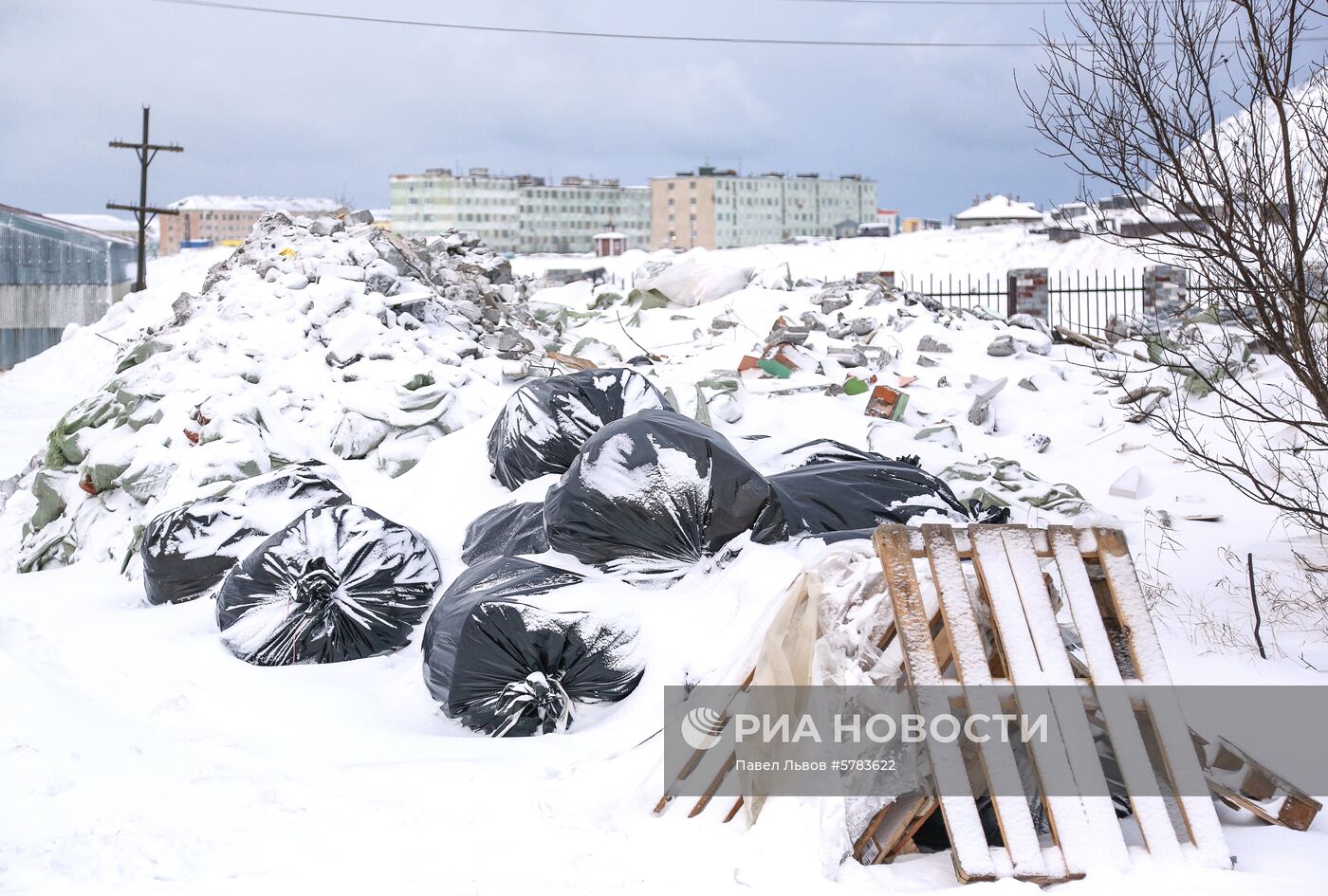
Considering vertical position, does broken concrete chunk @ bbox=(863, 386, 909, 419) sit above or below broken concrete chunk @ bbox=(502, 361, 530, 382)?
below

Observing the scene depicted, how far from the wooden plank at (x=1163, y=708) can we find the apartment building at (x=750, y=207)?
228 feet

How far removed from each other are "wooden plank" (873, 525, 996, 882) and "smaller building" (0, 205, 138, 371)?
22.7 metres

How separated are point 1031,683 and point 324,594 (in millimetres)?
3053

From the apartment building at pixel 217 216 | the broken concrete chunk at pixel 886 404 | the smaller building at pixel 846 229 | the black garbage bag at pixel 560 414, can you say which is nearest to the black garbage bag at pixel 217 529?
the black garbage bag at pixel 560 414

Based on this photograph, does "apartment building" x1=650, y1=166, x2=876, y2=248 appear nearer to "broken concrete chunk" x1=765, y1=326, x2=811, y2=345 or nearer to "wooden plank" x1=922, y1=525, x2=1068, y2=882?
"broken concrete chunk" x1=765, y1=326, x2=811, y2=345

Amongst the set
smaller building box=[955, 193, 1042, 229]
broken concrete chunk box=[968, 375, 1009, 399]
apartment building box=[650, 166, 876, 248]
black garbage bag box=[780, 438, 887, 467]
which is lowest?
black garbage bag box=[780, 438, 887, 467]

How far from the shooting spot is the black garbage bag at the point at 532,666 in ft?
12.8

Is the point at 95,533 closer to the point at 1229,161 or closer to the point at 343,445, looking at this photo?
the point at 343,445

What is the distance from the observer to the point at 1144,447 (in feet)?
26.5

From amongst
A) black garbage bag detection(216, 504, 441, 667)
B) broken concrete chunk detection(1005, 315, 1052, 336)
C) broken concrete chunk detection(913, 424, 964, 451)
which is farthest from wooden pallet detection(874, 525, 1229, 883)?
broken concrete chunk detection(1005, 315, 1052, 336)

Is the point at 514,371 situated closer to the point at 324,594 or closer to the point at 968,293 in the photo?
the point at 324,594

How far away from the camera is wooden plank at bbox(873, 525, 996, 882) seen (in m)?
2.61

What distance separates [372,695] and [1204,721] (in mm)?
3056

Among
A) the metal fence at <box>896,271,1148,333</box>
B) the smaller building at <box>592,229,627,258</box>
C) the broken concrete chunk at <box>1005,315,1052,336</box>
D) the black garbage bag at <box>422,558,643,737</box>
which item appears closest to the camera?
the black garbage bag at <box>422,558,643,737</box>
